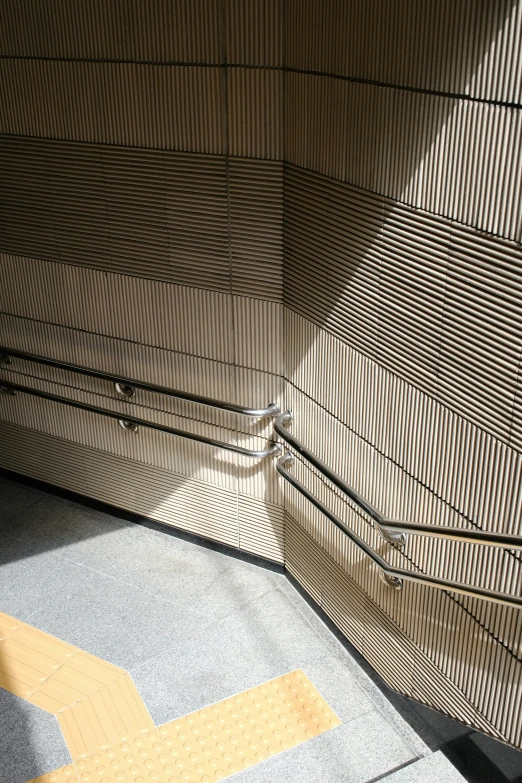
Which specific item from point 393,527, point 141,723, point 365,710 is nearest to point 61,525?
point 141,723

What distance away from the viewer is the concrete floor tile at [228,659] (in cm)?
463

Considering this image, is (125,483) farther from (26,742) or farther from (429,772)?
(429,772)

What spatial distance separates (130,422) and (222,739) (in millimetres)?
2345

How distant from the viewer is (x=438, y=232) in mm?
3340

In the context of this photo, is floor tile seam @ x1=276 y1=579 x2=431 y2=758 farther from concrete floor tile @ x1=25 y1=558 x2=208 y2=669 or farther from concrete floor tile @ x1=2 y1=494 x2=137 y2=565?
concrete floor tile @ x1=2 y1=494 x2=137 y2=565

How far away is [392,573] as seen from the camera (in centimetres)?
398

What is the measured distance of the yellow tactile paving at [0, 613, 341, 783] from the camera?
4.18 meters

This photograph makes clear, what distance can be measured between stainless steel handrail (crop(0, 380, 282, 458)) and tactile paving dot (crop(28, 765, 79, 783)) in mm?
2093

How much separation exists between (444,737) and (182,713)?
145 centimetres

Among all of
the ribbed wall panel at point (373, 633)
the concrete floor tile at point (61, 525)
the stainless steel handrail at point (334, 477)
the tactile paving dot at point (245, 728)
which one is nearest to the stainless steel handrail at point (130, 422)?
the stainless steel handrail at point (334, 477)

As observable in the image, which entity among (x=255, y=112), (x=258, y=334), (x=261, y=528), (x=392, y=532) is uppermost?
(x=255, y=112)

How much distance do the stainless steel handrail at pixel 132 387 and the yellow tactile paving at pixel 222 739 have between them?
1643mm

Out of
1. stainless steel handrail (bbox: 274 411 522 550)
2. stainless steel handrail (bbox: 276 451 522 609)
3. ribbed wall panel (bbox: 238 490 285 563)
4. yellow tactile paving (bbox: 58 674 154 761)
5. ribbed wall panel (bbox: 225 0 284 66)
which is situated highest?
ribbed wall panel (bbox: 225 0 284 66)

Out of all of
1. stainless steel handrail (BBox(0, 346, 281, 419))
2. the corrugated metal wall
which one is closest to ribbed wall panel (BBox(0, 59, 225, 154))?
the corrugated metal wall
